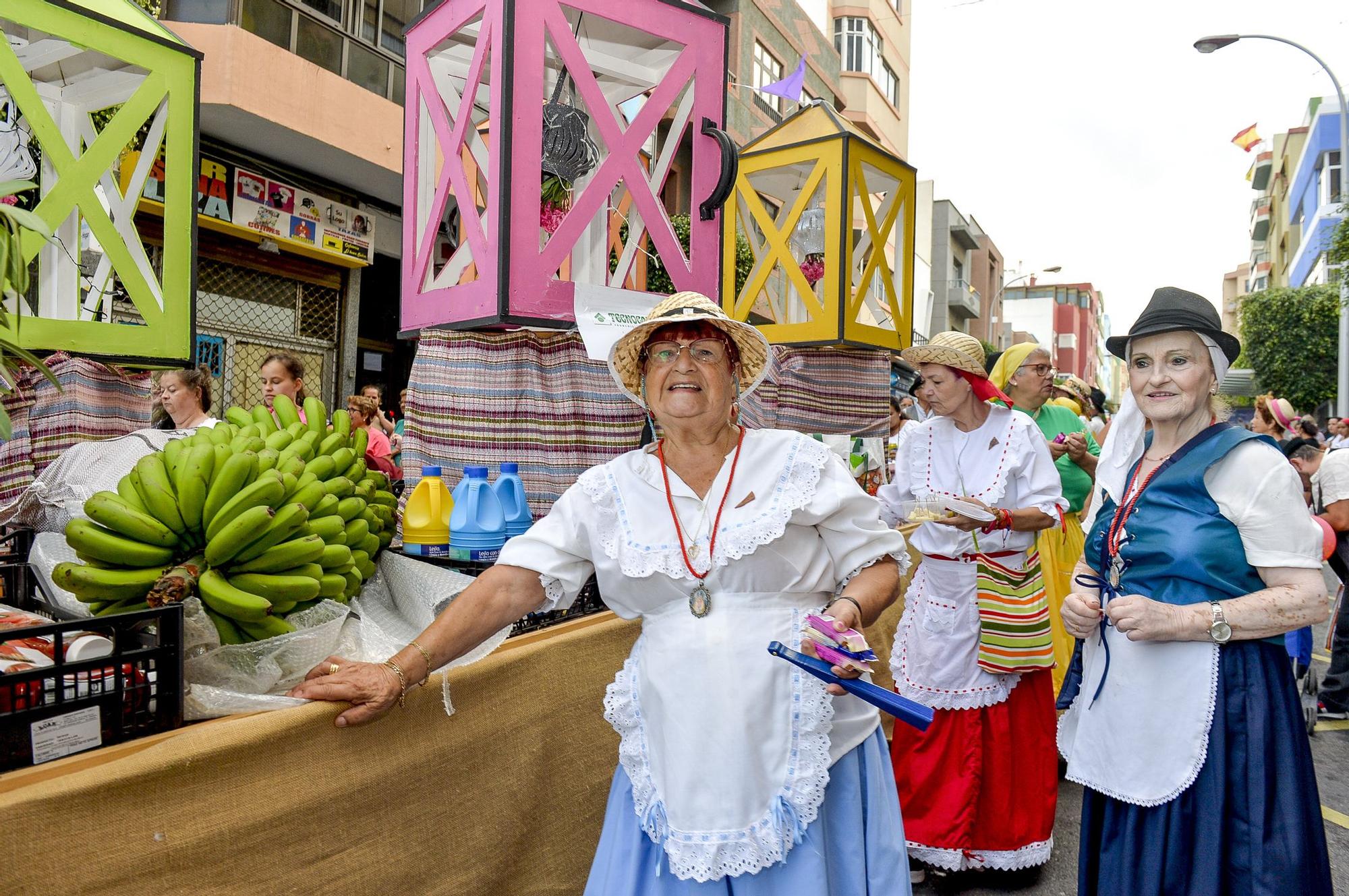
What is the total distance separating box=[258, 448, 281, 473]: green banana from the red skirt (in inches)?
103

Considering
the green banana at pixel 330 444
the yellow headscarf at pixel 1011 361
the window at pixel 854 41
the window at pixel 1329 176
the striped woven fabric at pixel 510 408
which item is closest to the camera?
the green banana at pixel 330 444

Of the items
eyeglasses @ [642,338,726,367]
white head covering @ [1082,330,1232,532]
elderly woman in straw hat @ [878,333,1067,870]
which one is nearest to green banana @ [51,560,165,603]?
eyeglasses @ [642,338,726,367]

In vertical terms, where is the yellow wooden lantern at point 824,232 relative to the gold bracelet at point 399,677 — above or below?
above

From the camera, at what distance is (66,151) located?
7.74 ft

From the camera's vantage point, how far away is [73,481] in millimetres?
2502

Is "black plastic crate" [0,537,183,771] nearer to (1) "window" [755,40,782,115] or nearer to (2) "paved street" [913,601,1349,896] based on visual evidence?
(2) "paved street" [913,601,1349,896]

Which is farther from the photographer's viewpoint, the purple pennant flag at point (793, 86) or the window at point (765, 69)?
the window at point (765, 69)

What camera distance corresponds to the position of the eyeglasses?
86.6 inches

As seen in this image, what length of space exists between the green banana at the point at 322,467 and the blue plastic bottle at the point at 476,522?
41 centimetres

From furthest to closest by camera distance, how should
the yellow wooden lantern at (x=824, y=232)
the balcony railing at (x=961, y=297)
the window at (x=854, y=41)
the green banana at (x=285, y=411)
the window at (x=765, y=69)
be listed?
the balcony railing at (x=961, y=297)
the window at (x=854, y=41)
the window at (x=765, y=69)
the yellow wooden lantern at (x=824, y=232)
the green banana at (x=285, y=411)

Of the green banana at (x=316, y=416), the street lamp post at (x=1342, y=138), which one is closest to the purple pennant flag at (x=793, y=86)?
the green banana at (x=316, y=416)

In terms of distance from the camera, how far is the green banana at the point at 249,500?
6.46ft

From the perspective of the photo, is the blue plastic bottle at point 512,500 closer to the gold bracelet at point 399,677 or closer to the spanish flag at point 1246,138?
the gold bracelet at point 399,677

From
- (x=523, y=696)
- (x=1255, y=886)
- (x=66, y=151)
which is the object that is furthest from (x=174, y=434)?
(x=1255, y=886)
